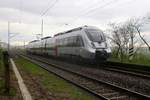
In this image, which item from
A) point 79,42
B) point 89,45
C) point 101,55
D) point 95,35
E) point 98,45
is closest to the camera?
point 101,55

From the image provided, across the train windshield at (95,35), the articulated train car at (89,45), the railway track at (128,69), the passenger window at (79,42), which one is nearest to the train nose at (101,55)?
the articulated train car at (89,45)

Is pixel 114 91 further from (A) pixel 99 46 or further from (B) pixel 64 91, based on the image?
(A) pixel 99 46

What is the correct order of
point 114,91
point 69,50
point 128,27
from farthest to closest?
point 128,27 < point 69,50 < point 114,91

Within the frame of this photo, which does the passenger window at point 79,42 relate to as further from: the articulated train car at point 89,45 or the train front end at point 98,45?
the train front end at point 98,45

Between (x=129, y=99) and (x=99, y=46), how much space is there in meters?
13.0

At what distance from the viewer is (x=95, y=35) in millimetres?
23547

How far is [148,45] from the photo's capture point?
32031 mm

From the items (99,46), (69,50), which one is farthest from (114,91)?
(69,50)

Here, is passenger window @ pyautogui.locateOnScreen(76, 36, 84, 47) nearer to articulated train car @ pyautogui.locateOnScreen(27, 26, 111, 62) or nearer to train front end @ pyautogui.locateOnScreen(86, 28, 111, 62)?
articulated train car @ pyautogui.locateOnScreen(27, 26, 111, 62)

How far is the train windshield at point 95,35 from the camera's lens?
23.2 meters

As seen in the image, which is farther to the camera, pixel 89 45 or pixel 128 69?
pixel 89 45

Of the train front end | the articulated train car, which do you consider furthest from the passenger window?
the train front end

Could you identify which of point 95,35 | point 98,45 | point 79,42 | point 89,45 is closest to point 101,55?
point 98,45

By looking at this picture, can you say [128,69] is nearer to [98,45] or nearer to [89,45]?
[98,45]
